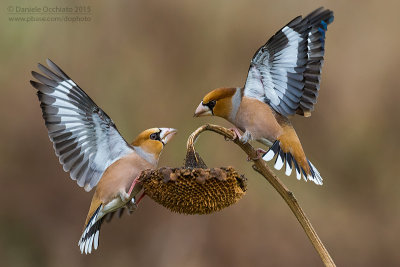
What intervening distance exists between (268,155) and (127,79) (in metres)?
2.77

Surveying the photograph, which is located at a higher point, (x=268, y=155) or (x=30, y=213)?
(x=268, y=155)

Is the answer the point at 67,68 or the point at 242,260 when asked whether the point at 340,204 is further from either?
the point at 67,68

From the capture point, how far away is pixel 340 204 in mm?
5234

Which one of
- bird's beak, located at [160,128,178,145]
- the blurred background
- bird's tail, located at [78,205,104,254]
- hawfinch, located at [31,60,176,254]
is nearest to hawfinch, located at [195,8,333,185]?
bird's beak, located at [160,128,178,145]

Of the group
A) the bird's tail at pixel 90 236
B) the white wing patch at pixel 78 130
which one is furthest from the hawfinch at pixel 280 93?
the bird's tail at pixel 90 236

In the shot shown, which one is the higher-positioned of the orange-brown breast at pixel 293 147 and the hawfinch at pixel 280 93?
the hawfinch at pixel 280 93

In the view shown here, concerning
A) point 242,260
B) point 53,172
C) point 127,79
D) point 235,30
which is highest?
point 235,30

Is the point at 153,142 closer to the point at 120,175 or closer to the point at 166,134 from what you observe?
the point at 166,134

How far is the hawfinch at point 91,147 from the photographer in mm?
2943

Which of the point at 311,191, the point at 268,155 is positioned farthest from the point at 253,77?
the point at 311,191

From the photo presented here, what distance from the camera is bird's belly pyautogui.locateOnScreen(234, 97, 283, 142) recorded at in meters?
3.05

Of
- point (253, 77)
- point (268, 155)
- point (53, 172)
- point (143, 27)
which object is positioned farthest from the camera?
point (143, 27)

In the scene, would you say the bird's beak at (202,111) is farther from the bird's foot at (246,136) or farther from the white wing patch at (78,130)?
the white wing patch at (78,130)

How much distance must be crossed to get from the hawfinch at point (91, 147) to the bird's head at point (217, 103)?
10.1 inches
